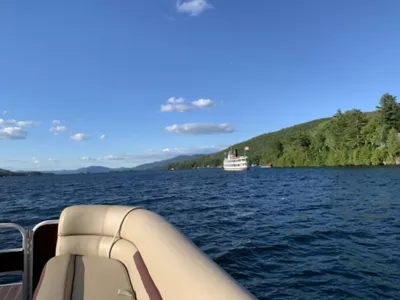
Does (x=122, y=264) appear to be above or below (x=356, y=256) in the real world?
above

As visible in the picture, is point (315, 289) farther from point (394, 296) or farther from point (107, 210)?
point (107, 210)

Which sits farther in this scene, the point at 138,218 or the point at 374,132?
the point at 374,132

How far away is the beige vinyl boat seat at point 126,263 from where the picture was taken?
219 cm

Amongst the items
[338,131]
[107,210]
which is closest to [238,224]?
[107,210]

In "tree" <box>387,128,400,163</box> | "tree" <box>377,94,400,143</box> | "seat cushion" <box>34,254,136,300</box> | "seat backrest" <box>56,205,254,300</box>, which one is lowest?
"seat cushion" <box>34,254,136,300</box>

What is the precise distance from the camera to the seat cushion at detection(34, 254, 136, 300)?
321 cm

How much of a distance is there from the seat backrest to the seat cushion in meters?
0.13

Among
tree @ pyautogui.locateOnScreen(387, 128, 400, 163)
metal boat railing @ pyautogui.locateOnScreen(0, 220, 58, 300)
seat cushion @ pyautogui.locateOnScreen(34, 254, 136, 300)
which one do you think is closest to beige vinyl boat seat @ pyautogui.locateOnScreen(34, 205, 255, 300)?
seat cushion @ pyautogui.locateOnScreen(34, 254, 136, 300)

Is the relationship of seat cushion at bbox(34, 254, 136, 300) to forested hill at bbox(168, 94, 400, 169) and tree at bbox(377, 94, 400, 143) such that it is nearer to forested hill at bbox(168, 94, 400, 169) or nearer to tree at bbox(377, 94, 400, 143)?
forested hill at bbox(168, 94, 400, 169)

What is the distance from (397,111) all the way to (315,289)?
91186mm

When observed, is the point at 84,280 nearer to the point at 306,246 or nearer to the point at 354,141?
the point at 306,246

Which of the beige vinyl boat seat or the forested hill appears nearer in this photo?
the beige vinyl boat seat

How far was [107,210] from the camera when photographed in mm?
4410

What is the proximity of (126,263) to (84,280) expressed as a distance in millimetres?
549
